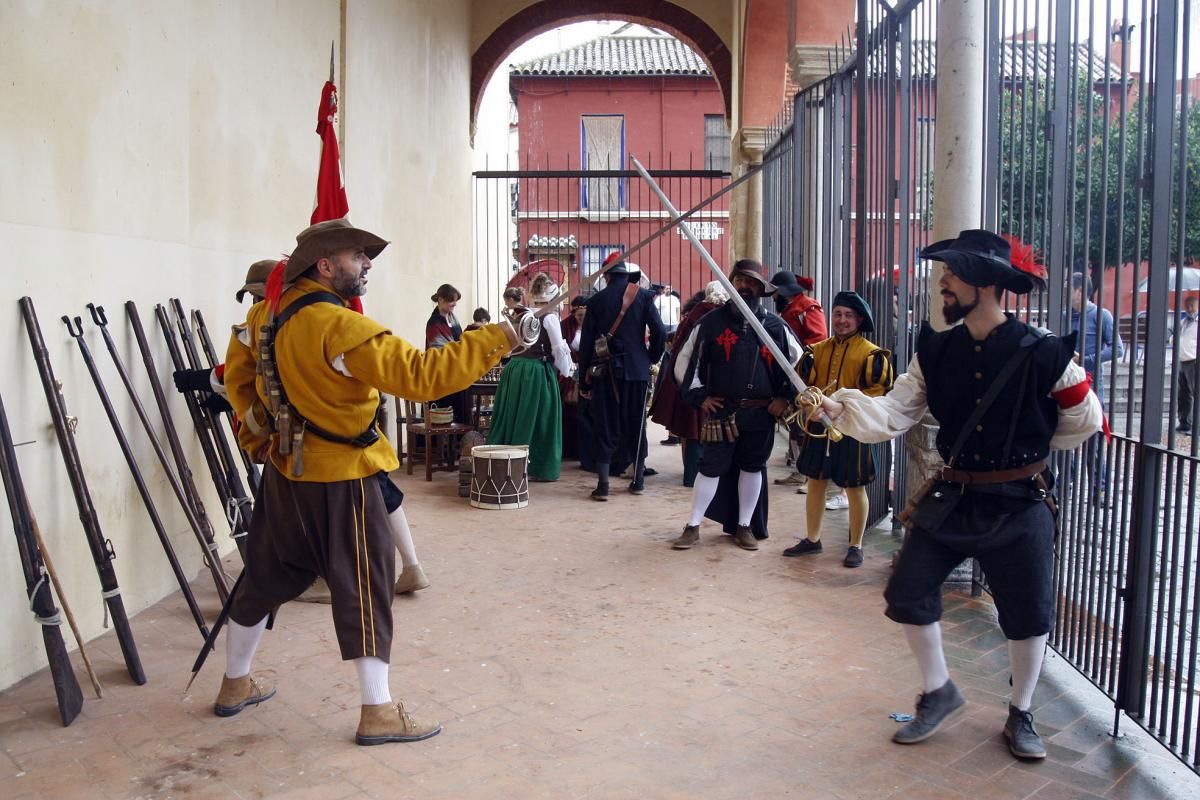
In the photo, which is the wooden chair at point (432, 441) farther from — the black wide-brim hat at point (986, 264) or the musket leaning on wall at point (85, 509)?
the black wide-brim hat at point (986, 264)

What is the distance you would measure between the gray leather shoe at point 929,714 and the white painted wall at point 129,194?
9.32 feet

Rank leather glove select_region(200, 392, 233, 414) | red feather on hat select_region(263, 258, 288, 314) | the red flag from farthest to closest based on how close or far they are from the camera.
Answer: the red flag, leather glove select_region(200, 392, 233, 414), red feather on hat select_region(263, 258, 288, 314)

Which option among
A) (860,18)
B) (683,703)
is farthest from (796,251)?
(683,703)

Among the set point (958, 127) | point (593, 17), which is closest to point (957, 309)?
point (958, 127)

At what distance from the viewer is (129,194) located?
482cm

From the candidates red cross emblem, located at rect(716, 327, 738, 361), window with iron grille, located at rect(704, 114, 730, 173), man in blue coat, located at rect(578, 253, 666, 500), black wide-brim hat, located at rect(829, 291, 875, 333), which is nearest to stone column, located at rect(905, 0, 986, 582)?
black wide-brim hat, located at rect(829, 291, 875, 333)

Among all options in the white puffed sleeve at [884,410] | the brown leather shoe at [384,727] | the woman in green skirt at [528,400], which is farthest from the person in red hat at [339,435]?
the woman in green skirt at [528,400]

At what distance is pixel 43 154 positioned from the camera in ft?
13.5

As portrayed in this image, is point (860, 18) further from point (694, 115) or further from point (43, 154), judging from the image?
point (694, 115)

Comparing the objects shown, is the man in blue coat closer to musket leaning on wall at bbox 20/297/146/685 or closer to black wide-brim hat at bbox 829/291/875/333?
black wide-brim hat at bbox 829/291/875/333

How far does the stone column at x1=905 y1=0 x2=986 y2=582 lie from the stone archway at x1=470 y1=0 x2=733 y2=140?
9511 millimetres

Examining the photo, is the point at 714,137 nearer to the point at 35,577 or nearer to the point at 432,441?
the point at 432,441

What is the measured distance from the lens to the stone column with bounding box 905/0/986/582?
5.14 m

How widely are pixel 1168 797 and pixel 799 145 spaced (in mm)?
7609
